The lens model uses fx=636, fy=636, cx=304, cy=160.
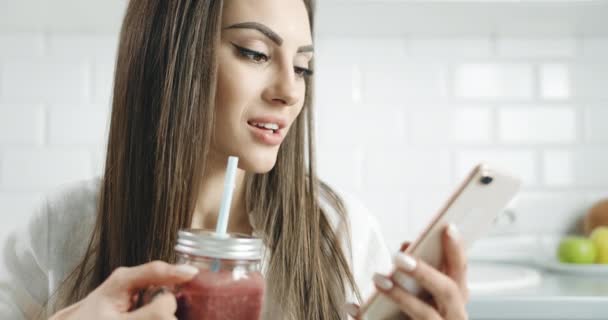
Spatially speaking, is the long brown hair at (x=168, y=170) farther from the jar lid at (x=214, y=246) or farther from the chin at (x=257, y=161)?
the jar lid at (x=214, y=246)

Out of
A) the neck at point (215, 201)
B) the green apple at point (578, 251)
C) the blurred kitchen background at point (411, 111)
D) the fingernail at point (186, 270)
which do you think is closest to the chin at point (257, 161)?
the neck at point (215, 201)

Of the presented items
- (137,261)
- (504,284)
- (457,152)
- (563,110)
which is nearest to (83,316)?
(137,261)

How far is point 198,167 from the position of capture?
0.99m

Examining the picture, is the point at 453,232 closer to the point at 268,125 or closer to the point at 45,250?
the point at 268,125

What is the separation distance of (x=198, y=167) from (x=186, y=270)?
18.2 inches

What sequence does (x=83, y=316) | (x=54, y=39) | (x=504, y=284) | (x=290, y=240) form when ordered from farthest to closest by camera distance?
(x=54, y=39) → (x=504, y=284) → (x=290, y=240) → (x=83, y=316)

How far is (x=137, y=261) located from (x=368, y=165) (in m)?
0.95

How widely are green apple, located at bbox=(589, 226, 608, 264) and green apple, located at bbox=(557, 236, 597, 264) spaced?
0.5 inches

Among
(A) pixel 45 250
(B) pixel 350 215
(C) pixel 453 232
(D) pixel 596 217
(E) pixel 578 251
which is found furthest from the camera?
(D) pixel 596 217

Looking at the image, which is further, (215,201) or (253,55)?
(215,201)

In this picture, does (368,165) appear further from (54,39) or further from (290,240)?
(54,39)

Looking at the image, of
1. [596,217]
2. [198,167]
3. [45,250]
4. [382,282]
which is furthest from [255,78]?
[596,217]

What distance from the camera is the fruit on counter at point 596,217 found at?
178 cm

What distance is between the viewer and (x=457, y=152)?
72.3 inches
